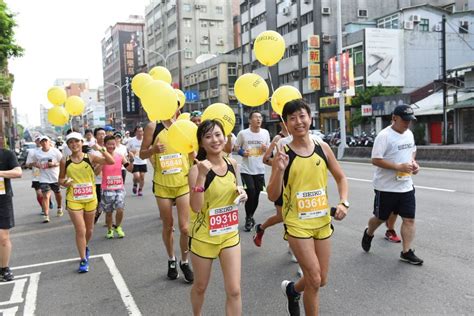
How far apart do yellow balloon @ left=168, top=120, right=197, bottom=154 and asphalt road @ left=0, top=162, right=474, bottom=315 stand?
1.53 meters

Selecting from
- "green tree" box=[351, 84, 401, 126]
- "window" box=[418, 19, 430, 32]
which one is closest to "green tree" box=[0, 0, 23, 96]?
"green tree" box=[351, 84, 401, 126]

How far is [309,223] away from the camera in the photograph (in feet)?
11.3

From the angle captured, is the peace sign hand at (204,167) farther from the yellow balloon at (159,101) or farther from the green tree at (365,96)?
the green tree at (365,96)

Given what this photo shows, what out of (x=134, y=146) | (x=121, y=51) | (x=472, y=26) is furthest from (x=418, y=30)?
(x=121, y=51)

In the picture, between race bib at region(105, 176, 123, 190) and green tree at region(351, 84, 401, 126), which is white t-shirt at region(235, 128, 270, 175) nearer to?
race bib at region(105, 176, 123, 190)

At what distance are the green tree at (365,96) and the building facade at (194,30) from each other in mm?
47035

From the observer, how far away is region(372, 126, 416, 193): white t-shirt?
207 inches

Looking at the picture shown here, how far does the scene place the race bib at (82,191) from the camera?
5.51 meters

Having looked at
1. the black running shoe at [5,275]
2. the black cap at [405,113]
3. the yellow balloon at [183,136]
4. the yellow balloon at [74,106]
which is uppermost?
the yellow balloon at [74,106]

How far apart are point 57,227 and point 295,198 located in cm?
657

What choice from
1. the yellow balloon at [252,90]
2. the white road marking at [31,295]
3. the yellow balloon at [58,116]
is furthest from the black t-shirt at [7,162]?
the yellow balloon at [58,116]

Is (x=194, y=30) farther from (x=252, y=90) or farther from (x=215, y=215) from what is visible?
(x=215, y=215)

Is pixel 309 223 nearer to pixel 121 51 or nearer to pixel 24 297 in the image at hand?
pixel 24 297

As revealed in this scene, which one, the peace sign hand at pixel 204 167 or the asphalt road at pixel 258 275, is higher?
the peace sign hand at pixel 204 167
